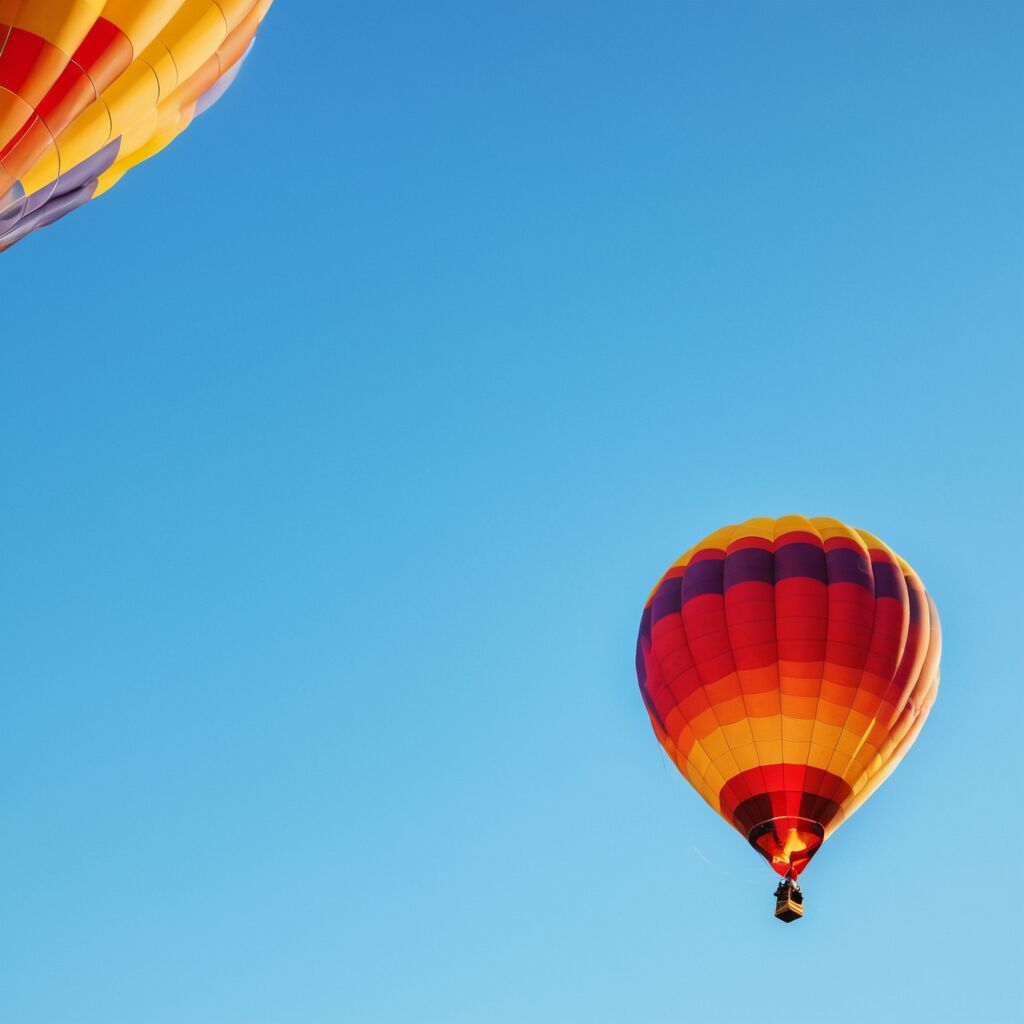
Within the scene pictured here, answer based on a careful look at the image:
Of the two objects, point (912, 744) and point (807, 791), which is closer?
point (807, 791)

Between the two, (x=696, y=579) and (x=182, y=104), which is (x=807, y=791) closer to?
(x=696, y=579)

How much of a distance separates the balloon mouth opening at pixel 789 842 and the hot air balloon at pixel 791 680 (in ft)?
0.05

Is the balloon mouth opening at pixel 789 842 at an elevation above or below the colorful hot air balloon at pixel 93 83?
below

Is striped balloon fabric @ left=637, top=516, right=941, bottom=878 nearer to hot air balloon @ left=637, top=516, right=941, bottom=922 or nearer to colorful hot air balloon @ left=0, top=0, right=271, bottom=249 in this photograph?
hot air balloon @ left=637, top=516, right=941, bottom=922

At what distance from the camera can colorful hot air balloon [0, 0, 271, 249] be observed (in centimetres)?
1288

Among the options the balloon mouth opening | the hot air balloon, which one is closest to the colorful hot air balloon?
the hot air balloon

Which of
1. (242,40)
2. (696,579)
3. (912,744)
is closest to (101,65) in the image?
(242,40)

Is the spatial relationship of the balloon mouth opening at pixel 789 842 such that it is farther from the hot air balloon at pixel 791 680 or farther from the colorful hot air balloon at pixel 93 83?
the colorful hot air balloon at pixel 93 83

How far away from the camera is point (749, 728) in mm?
19438

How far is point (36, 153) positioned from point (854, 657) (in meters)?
11.0

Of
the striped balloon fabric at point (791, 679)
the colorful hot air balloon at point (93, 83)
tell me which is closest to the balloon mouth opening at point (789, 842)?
the striped balloon fabric at point (791, 679)

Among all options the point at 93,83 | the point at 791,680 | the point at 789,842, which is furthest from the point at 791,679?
the point at 93,83

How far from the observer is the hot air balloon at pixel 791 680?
19.1 m

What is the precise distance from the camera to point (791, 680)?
64.0ft
